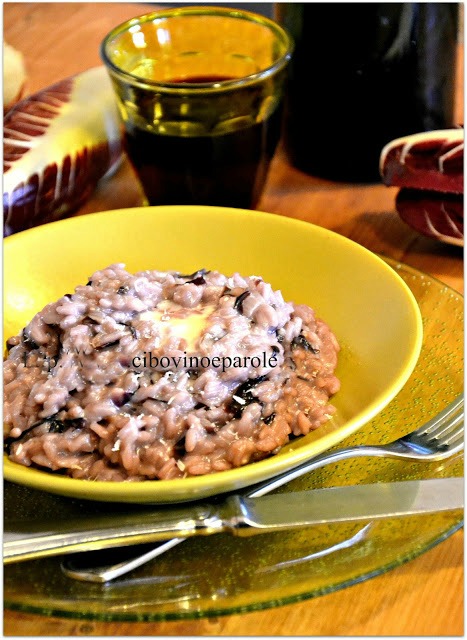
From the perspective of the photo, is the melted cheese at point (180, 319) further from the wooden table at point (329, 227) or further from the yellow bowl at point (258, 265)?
the wooden table at point (329, 227)

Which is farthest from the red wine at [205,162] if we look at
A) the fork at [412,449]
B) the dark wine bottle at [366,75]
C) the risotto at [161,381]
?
the fork at [412,449]

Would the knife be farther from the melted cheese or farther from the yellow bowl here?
the melted cheese

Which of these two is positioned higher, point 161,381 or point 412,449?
point 161,381

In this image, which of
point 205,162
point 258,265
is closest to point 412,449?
point 258,265

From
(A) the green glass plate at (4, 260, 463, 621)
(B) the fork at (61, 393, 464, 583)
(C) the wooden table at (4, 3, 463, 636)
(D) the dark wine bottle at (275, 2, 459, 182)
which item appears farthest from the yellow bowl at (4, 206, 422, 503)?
(D) the dark wine bottle at (275, 2, 459, 182)

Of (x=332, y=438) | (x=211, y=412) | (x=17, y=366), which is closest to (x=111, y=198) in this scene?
(x=17, y=366)

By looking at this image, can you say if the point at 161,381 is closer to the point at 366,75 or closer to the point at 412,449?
the point at 412,449

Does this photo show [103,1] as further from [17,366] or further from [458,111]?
[17,366]
